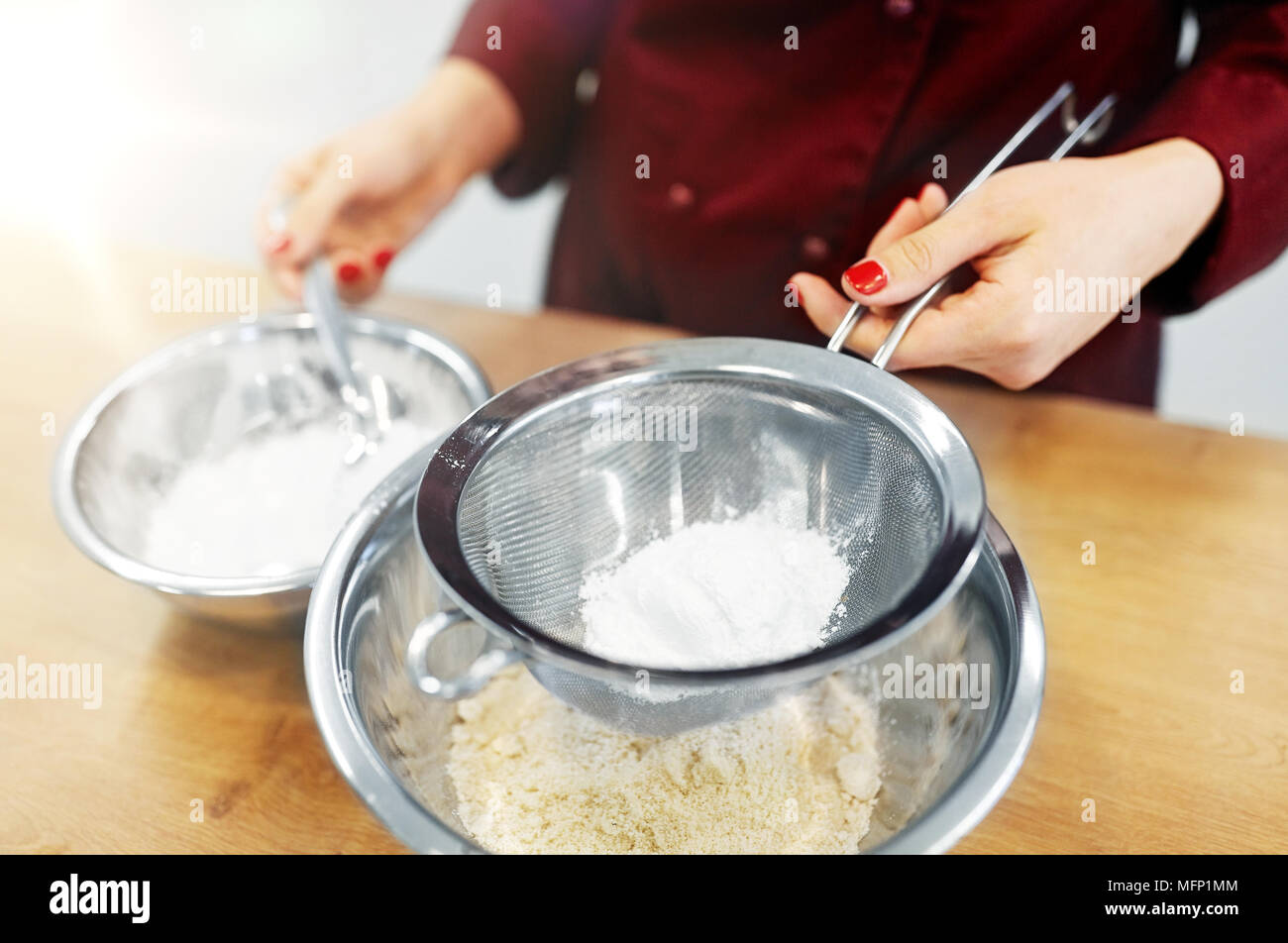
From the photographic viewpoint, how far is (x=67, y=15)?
272 cm

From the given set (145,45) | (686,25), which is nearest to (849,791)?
(686,25)

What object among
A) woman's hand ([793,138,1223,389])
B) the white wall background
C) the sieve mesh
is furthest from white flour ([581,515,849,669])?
the white wall background

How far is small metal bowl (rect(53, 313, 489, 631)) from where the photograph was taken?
779mm

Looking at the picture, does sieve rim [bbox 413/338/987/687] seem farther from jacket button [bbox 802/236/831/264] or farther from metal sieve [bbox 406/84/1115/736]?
jacket button [bbox 802/236/831/264]

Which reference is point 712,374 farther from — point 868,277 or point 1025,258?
point 1025,258

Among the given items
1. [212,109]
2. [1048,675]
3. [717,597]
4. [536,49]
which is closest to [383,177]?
[536,49]

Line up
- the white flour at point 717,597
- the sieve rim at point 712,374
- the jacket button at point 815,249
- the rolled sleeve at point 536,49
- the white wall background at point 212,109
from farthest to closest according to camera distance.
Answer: the white wall background at point 212,109 → the rolled sleeve at point 536,49 → the jacket button at point 815,249 → the white flour at point 717,597 → the sieve rim at point 712,374

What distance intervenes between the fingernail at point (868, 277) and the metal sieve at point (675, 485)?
0.11 ft

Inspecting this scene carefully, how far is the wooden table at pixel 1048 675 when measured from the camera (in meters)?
0.70

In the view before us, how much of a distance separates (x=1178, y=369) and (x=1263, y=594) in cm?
136

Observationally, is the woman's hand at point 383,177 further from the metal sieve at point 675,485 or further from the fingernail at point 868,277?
the fingernail at point 868,277

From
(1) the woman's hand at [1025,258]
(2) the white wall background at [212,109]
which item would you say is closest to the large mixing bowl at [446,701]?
(1) the woman's hand at [1025,258]

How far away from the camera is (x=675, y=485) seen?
790 millimetres
